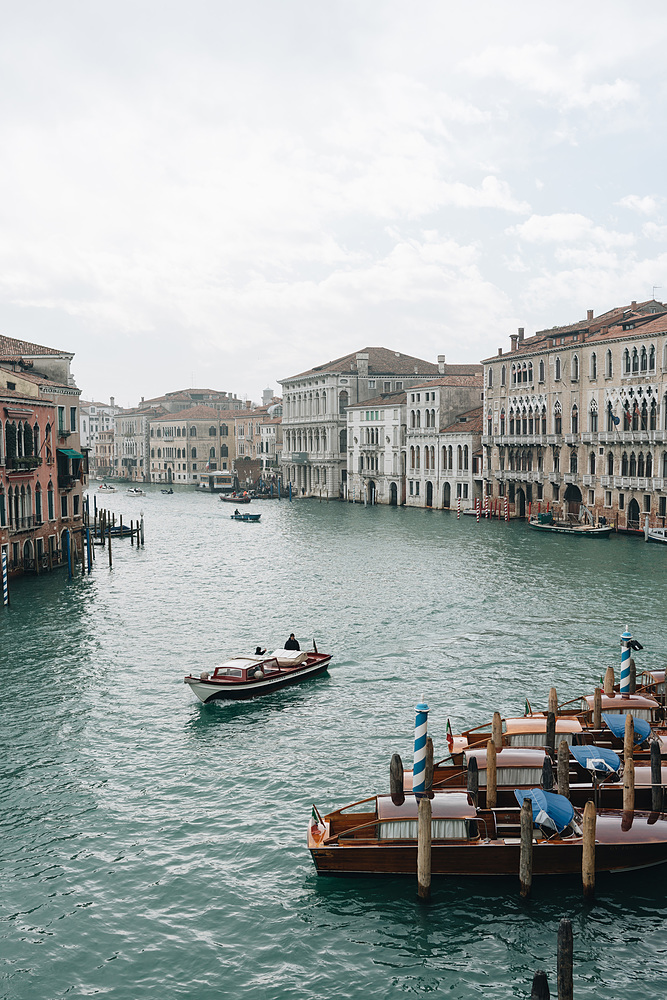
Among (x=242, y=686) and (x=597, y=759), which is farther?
(x=242, y=686)

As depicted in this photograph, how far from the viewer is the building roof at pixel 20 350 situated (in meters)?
45.0

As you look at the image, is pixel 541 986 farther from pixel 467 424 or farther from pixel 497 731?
pixel 467 424

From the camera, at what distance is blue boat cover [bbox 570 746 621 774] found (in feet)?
49.4

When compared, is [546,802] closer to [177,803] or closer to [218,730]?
[177,803]

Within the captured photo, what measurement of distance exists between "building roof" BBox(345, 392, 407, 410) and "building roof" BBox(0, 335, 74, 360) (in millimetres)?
43688

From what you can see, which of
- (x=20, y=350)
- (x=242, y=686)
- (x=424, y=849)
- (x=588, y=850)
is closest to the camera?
(x=588, y=850)

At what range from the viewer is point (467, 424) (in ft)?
250

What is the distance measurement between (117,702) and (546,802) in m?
11.8

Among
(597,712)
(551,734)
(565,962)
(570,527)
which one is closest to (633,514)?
(570,527)

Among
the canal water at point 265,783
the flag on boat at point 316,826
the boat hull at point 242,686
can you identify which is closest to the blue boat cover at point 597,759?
the canal water at point 265,783

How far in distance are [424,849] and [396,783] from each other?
1721 mm

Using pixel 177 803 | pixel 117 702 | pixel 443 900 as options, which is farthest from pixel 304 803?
pixel 117 702

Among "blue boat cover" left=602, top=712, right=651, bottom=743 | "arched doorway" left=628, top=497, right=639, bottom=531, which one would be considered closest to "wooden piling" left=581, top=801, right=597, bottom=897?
"blue boat cover" left=602, top=712, right=651, bottom=743

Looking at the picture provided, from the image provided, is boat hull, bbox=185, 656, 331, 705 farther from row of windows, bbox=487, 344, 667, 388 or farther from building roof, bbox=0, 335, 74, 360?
row of windows, bbox=487, 344, 667, 388
